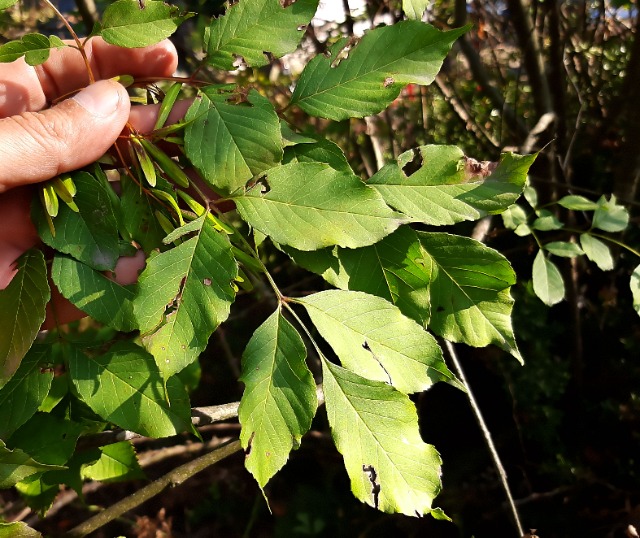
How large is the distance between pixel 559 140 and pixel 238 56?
1827 mm

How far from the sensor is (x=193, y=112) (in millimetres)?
782

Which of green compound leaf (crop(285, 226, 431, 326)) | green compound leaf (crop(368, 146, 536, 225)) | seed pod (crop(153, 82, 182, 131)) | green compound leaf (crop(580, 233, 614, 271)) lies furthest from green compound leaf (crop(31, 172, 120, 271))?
green compound leaf (crop(580, 233, 614, 271))

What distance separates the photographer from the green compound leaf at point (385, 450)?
69cm

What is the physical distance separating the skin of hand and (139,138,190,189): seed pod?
4.0 inches

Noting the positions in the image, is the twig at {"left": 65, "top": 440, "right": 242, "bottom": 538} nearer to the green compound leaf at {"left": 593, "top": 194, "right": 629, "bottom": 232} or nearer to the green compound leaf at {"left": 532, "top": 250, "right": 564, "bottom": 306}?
the green compound leaf at {"left": 532, "top": 250, "right": 564, "bottom": 306}

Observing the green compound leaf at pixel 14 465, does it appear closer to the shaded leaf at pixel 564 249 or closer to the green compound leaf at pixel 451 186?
the green compound leaf at pixel 451 186

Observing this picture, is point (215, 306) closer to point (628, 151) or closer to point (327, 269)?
point (327, 269)

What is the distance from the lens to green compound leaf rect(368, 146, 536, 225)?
77cm

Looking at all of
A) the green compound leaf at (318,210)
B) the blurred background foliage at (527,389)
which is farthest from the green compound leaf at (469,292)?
the blurred background foliage at (527,389)

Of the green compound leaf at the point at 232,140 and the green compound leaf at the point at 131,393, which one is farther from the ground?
the green compound leaf at the point at 232,140

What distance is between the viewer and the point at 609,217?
1474mm

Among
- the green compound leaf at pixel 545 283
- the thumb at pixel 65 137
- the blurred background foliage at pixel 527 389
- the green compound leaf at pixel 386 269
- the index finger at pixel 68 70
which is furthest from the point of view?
the blurred background foliage at pixel 527 389

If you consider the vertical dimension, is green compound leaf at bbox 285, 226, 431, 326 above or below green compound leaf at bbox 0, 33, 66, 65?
below

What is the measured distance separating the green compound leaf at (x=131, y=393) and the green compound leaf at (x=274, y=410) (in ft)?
0.67
